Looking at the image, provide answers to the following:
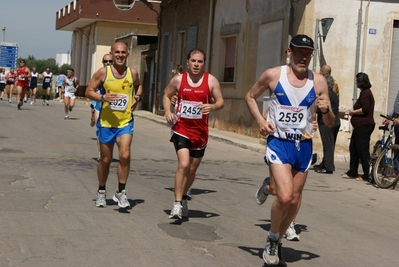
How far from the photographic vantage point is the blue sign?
6003cm

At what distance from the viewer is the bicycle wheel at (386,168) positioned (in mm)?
13402

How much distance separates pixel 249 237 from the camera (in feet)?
26.6

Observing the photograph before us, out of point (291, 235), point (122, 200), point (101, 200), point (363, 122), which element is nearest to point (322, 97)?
point (291, 235)

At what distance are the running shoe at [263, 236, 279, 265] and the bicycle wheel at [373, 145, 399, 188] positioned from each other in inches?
273

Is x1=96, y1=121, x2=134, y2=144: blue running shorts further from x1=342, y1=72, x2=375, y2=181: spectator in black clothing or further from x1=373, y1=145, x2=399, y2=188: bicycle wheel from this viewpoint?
x1=342, y1=72, x2=375, y2=181: spectator in black clothing

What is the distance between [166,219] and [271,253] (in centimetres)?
234

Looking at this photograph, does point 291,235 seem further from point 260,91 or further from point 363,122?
point 363,122

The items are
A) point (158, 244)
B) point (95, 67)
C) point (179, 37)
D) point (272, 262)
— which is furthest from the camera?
point (95, 67)

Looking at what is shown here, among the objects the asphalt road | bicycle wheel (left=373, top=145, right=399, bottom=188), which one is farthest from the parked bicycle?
the asphalt road

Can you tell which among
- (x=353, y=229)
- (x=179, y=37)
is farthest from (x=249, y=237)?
(x=179, y=37)

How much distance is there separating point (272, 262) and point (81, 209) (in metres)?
3.21

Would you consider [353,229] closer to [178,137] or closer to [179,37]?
[178,137]

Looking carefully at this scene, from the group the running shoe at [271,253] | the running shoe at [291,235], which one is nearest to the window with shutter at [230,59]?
the running shoe at [291,235]

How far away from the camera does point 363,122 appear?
1439 centimetres
